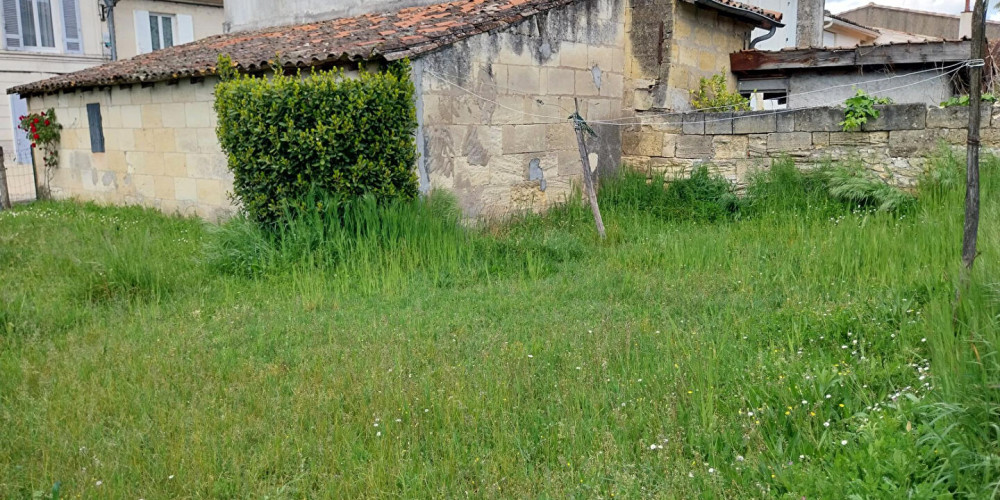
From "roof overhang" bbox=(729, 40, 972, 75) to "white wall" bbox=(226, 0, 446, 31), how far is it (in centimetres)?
543

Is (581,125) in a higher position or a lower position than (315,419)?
higher

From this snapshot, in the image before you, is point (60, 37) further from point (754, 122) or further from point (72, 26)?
point (754, 122)

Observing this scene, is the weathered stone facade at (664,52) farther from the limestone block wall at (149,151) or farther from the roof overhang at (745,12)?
the limestone block wall at (149,151)

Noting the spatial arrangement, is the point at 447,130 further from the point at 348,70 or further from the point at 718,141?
the point at 718,141

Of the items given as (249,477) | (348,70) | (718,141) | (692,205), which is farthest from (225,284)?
(718,141)

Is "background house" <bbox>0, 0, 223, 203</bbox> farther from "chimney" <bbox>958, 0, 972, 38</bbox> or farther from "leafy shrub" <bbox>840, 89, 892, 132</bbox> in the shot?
"chimney" <bbox>958, 0, 972, 38</bbox>

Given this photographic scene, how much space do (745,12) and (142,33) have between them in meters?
17.0

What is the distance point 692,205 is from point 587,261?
2.80 meters

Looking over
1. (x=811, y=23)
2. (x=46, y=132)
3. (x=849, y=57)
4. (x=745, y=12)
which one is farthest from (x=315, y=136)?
(x=811, y=23)

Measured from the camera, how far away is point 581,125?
30.2ft

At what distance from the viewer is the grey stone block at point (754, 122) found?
9.86m

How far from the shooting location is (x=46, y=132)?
1424cm

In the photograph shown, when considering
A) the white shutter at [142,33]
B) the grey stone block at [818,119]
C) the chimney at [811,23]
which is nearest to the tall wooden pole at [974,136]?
the grey stone block at [818,119]

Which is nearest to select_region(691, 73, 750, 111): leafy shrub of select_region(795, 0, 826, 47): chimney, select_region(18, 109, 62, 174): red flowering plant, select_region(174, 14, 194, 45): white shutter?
select_region(795, 0, 826, 47): chimney
